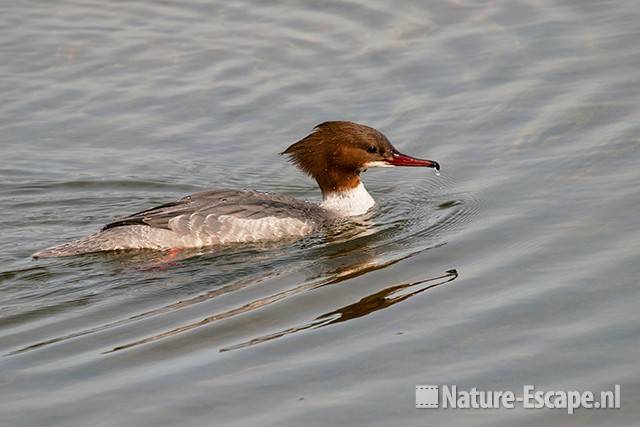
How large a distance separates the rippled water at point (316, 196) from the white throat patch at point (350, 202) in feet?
0.78

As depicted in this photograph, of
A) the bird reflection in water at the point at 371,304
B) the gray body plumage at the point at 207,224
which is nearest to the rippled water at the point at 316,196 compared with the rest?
the bird reflection in water at the point at 371,304

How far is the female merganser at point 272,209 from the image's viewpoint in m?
10.6

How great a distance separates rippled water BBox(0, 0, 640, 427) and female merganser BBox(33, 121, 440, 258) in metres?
0.20

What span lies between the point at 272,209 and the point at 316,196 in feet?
5.10

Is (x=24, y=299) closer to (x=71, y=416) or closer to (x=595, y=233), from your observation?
(x=71, y=416)

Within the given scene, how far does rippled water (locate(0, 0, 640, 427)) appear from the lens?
7.25 meters

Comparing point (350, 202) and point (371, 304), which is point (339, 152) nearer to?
point (350, 202)

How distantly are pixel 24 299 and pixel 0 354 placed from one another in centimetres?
124

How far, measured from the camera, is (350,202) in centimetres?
1151

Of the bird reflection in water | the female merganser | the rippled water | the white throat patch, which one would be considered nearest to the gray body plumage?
the female merganser

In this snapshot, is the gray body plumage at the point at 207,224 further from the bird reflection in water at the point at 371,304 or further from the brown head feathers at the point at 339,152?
the bird reflection in water at the point at 371,304

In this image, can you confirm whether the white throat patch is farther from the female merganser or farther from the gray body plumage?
the gray body plumage

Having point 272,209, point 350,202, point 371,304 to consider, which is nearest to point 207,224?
point 272,209

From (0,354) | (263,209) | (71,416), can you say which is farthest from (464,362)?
(263,209)
